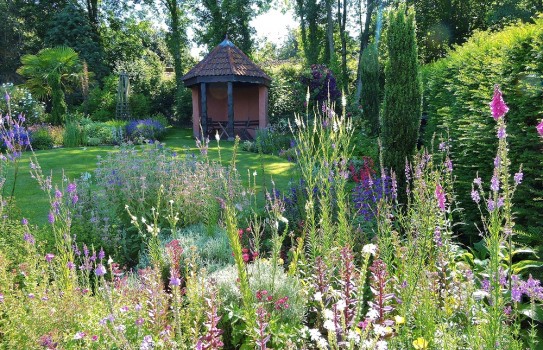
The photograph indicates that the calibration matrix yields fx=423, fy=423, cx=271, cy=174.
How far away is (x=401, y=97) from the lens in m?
6.26

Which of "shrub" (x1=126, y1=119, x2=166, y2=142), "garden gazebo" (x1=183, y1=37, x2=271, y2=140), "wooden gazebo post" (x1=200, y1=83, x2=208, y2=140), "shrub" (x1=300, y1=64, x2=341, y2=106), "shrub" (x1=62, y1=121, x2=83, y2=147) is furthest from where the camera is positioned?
"wooden gazebo post" (x1=200, y1=83, x2=208, y2=140)

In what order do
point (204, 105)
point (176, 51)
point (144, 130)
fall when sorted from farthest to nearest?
point (176, 51)
point (204, 105)
point (144, 130)

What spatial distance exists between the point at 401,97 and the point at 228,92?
1144 centimetres

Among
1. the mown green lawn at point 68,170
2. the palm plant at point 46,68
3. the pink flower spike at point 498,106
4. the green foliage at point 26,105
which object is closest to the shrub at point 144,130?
the mown green lawn at point 68,170

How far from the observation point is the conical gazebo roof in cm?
1653

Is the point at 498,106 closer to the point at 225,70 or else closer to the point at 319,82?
the point at 319,82

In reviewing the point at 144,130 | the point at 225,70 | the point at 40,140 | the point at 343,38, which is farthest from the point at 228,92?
the point at 343,38

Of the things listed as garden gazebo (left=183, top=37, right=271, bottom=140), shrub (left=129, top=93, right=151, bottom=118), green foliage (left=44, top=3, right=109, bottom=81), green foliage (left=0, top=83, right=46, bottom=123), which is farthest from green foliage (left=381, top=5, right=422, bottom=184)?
green foliage (left=44, top=3, right=109, bottom=81)

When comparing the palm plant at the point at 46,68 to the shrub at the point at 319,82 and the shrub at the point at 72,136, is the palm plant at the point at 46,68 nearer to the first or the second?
the shrub at the point at 72,136

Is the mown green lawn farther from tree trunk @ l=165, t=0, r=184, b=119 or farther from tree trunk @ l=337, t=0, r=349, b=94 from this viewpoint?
tree trunk @ l=337, t=0, r=349, b=94

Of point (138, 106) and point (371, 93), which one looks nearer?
point (371, 93)

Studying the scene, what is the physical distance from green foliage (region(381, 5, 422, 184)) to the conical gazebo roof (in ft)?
34.9

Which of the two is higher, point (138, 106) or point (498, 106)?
point (138, 106)

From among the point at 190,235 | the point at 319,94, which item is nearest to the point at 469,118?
the point at 190,235
